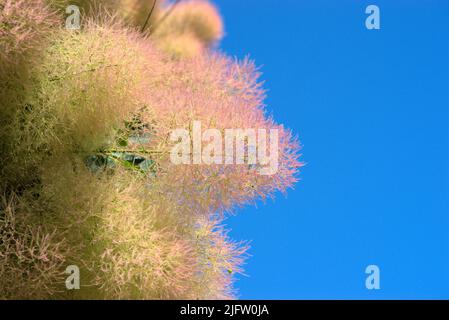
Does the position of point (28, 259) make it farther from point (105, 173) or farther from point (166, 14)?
point (166, 14)

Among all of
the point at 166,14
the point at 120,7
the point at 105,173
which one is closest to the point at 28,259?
the point at 105,173

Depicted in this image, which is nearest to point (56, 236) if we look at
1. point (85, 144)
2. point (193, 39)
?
point (85, 144)

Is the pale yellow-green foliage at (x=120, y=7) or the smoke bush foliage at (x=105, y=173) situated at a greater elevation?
the pale yellow-green foliage at (x=120, y=7)

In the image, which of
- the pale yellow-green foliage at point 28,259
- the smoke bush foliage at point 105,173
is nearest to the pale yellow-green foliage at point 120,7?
the smoke bush foliage at point 105,173

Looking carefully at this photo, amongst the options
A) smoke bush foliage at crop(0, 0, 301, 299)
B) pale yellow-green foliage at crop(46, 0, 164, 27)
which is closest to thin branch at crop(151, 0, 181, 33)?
pale yellow-green foliage at crop(46, 0, 164, 27)

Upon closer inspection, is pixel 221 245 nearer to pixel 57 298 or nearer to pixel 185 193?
pixel 185 193

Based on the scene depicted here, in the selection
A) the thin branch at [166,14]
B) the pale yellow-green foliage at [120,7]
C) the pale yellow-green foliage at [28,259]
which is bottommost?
the pale yellow-green foliage at [28,259]

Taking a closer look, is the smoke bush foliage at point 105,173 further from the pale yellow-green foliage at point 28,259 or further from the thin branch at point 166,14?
the thin branch at point 166,14

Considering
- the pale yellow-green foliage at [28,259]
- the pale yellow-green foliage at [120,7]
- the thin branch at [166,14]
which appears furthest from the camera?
the thin branch at [166,14]

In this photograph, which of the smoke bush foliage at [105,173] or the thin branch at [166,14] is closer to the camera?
the smoke bush foliage at [105,173]
